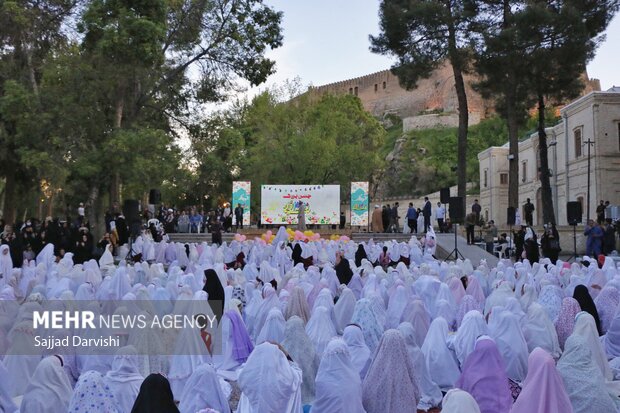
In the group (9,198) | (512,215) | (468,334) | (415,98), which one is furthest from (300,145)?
(415,98)

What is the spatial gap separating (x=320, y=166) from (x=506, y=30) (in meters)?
14.7

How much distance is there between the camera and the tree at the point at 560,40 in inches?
821

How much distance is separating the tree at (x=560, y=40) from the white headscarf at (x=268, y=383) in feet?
59.9

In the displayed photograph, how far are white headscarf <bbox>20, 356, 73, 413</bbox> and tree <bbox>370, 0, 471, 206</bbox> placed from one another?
19232mm

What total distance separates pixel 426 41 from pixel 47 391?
21234 millimetres

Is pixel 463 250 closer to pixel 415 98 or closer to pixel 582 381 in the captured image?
pixel 582 381

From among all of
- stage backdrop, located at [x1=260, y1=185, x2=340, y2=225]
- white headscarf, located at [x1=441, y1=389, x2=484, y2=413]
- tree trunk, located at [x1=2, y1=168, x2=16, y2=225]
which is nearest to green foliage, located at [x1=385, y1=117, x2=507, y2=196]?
stage backdrop, located at [x1=260, y1=185, x2=340, y2=225]

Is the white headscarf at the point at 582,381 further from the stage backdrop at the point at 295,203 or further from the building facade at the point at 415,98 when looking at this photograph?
the building facade at the point at 415,98

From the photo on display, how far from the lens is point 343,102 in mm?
37938

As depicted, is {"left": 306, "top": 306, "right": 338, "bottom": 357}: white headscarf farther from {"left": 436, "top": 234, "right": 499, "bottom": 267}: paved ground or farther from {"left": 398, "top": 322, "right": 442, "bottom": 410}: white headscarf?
{"left": 436, "top": 234, "right": 499, "bottom": 267}: paved ground

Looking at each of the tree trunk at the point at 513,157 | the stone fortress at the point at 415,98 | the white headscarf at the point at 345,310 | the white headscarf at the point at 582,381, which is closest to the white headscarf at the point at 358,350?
the white headscarf at the point at 582,381

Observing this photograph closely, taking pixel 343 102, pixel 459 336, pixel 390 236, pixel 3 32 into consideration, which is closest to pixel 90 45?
pixel 3 32

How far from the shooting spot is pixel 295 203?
77.1ft

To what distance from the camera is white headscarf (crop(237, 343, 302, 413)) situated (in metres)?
4.90
